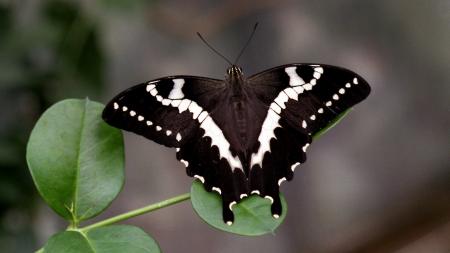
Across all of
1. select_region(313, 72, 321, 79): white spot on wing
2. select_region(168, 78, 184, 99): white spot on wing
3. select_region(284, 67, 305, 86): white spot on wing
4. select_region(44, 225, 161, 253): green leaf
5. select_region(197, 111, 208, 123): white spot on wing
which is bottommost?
select_region(44, 225, 161, 253): green leaf

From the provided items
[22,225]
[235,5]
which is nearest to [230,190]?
[22,225]

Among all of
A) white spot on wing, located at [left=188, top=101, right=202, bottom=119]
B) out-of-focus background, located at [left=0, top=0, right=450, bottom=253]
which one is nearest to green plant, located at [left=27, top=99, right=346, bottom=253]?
white spot on wing, located at [left=188, top=101, right=202, bottom=119]

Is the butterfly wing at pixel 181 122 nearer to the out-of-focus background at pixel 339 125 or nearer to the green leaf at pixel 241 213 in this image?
the green leaf at pixel 241 213

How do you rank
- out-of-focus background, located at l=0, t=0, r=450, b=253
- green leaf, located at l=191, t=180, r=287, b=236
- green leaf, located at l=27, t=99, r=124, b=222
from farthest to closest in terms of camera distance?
out-of-focus background, located at l=0, t=0, r=450, b=253
green leaf, located at l=27, t=99, r=124, b=222
green leaf, located at l=191, t=180, r=287, b=236

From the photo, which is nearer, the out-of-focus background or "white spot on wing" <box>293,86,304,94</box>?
"white spot on wing" <box>293,86,304,94</box>

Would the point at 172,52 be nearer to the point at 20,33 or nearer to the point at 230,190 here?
the point at 20,33

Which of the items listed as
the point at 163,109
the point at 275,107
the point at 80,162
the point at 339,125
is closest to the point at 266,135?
the point at 275,107

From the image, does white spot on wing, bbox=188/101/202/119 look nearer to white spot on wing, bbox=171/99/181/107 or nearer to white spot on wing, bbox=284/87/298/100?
white spot on wing, bbox=171/99/181/107
